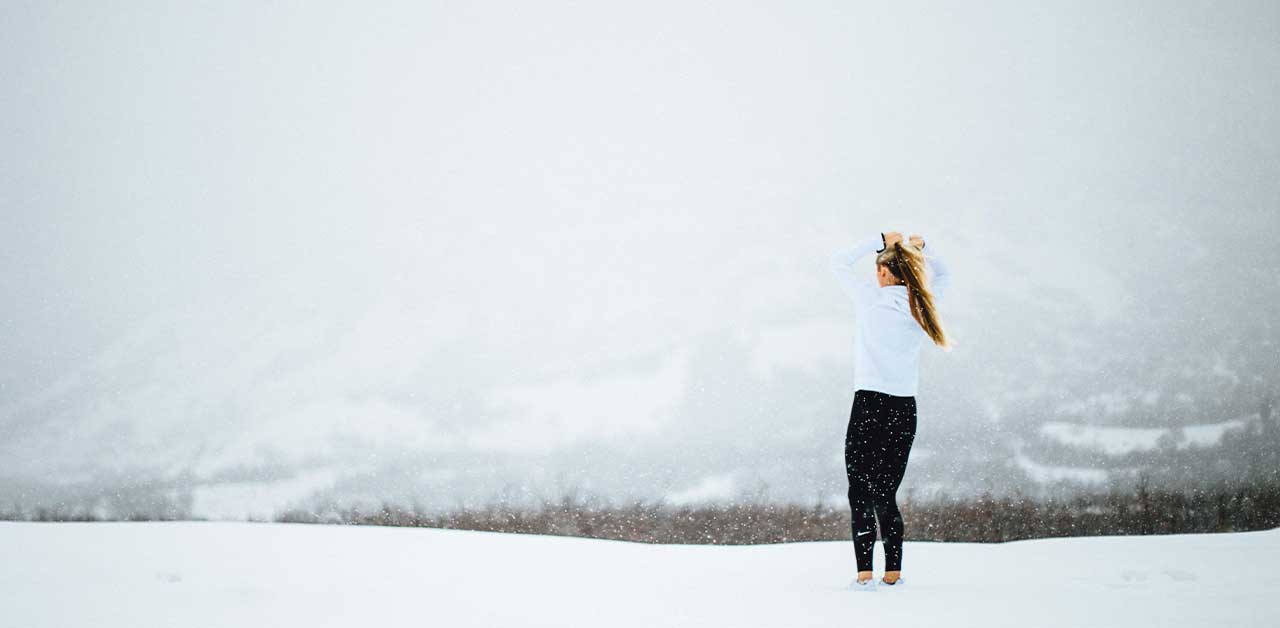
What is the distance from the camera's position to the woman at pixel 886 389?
4.15 meters

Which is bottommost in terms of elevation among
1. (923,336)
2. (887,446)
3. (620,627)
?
(620,627)

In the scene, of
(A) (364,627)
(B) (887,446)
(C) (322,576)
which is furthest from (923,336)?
(C) (322,576)

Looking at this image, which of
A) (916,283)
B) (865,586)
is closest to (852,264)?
(916,283)

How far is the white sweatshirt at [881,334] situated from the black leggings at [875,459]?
0.22ft

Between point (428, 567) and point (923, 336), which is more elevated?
point (923, 336)

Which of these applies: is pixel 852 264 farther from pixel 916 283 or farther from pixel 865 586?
pixel 865 586

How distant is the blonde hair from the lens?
422 cm

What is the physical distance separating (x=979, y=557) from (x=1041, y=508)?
2405 mm

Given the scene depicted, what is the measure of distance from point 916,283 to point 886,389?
0.55 metres

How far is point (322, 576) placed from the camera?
443 cm

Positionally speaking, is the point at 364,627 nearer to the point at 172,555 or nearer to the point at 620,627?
the point at 620,627

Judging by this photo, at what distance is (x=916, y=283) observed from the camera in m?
4.26

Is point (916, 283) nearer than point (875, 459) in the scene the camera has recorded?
No

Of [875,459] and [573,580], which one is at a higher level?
[875,459]
